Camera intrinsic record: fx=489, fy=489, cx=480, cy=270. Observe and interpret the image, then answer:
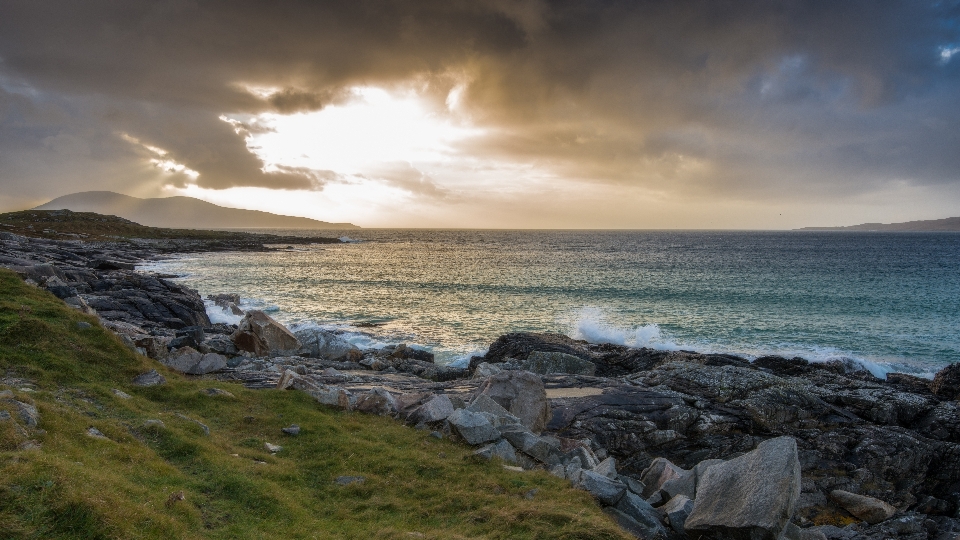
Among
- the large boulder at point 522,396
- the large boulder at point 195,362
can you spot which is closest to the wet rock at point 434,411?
the large boulder at point 522,396

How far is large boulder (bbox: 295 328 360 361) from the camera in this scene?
32.0 metres

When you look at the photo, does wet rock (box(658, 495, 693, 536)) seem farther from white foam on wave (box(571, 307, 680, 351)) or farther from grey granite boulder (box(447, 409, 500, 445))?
white foam on wave (box(571, 307, 680, 351))

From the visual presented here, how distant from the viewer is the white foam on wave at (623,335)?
4441 cm

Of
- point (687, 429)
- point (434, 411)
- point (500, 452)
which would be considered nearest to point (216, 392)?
point (434, 411)

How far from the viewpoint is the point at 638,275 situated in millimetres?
92125

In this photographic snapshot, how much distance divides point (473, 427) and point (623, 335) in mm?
33170

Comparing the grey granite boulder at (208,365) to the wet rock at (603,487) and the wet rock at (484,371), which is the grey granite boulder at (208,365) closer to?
the wet rock at (484,371)

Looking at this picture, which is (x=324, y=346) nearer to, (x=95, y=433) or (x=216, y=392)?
(x=216, y=392)

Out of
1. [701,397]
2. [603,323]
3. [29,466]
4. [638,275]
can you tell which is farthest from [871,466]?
[638,275]

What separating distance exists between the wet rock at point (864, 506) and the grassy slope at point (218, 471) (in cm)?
1076

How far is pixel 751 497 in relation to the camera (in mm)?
11914

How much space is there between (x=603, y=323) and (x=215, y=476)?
144 ft

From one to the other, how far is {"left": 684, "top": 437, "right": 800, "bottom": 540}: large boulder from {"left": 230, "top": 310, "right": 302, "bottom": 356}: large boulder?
25.6m

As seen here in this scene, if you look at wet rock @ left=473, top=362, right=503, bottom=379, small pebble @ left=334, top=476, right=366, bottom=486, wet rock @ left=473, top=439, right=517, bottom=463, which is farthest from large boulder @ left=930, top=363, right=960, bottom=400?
small pebble @ left=334, top=476, right=366, bottom=486
